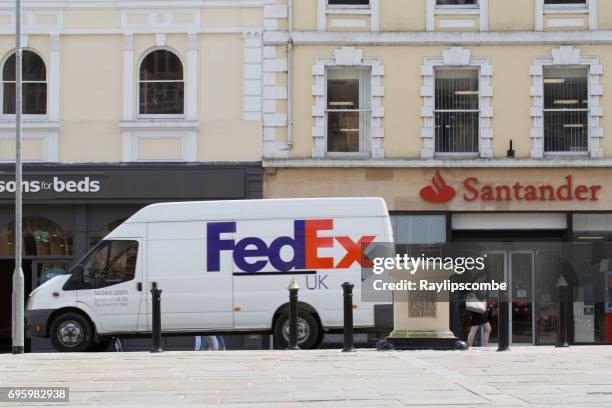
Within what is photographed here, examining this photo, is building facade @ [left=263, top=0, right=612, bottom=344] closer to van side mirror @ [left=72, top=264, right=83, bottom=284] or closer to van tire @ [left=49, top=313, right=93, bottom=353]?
van side mirror @ [left=72, top=264, right=83, bottom=284]

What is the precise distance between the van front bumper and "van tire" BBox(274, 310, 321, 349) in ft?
12.9

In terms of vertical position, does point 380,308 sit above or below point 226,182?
below

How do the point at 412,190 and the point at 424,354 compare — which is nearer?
the point at 424,354

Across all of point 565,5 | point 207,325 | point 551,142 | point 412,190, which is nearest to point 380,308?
point 207,325

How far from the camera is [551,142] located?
25.7 m

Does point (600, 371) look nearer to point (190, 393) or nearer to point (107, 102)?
point (190, 393)

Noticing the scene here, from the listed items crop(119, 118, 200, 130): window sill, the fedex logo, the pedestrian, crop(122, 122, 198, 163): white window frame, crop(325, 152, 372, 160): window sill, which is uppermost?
crop(119, 118, 200, 130): window sill

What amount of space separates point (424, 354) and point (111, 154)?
10921 mm

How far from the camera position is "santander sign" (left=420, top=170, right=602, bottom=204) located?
2511 centimetres

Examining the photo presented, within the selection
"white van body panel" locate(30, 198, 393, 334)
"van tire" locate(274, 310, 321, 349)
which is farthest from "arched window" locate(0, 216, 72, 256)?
"van tire" locate(274, 310, 321, 349)

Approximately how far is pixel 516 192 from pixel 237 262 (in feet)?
24.9

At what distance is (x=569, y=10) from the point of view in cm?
2561

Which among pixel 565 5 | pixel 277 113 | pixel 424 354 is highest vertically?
pixel 565 5

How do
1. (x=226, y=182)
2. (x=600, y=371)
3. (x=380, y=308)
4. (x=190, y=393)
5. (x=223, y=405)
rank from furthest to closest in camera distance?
(x=226, y=182)
(x=380, y=308)
(x=600, y=371)
(x=190, y=393)
(x=223, y=405)
